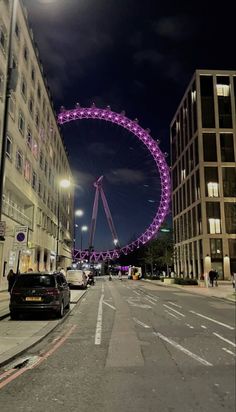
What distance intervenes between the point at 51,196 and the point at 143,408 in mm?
53814

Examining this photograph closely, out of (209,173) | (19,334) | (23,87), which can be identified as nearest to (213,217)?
(209,173)

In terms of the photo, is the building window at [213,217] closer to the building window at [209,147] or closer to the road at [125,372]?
the building window at [209,147]

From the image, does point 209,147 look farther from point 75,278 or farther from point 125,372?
point 125,372

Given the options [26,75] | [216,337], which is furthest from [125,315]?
[26,75]

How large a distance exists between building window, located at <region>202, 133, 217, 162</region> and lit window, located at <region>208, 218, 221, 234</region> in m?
10.9

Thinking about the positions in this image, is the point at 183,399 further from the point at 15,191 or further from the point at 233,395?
the point at 15,191

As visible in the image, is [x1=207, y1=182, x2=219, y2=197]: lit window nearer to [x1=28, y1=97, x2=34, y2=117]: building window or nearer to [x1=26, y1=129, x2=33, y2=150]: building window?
[x1=28, y1=97, x2=34, y2=117]: building window

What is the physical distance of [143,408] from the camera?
5.61 metres

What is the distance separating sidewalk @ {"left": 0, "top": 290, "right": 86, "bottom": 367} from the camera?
9.11 m

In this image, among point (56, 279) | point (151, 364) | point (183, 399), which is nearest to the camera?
point (183, 399)

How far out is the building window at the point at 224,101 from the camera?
75438 millimetres

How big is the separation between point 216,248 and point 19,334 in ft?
201

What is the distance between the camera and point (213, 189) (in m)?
72.1

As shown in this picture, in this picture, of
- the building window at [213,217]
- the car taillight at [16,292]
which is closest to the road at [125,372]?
the car taillight at [16,292]
